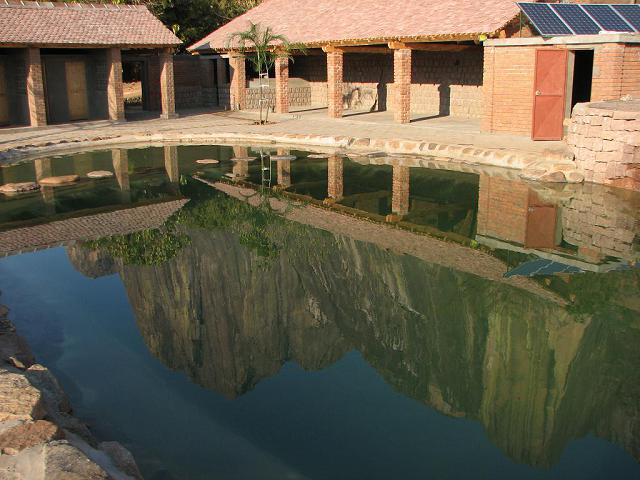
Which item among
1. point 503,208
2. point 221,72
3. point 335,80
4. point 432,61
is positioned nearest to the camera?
point 503,208

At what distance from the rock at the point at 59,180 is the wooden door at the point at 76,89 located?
10.9m

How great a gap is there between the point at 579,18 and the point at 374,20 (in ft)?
24.0

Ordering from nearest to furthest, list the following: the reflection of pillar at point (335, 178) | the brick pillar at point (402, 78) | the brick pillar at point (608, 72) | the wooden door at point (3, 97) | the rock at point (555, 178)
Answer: the reflection of pillar at point (335, 178)
the rock at point (555, 178)
the brick pillar at point (608, 72)
the brick pillar at point (402, 78)
the wooden door at point (3, 97)

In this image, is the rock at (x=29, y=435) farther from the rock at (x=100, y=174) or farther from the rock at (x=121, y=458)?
the rock at (x=100, y=174)

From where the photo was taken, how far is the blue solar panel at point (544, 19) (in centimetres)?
1762

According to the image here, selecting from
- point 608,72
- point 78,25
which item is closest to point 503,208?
point 608,72

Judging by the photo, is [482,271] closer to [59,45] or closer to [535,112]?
[535,112]

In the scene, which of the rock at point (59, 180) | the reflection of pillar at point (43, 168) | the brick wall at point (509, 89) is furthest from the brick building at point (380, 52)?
the rock at point (59, 180)

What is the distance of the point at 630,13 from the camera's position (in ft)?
62.7

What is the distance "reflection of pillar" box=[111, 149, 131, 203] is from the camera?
14.6 metres

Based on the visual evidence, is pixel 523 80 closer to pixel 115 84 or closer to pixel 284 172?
pixel 284 172

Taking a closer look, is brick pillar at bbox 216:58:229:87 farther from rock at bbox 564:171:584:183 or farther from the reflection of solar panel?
rock at bbox 564:171:584:183

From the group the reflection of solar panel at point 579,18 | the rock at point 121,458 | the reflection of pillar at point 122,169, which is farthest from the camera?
the reflection of solar panel at point 579,18

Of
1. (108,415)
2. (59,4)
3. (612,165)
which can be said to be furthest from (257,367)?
(59,4)
